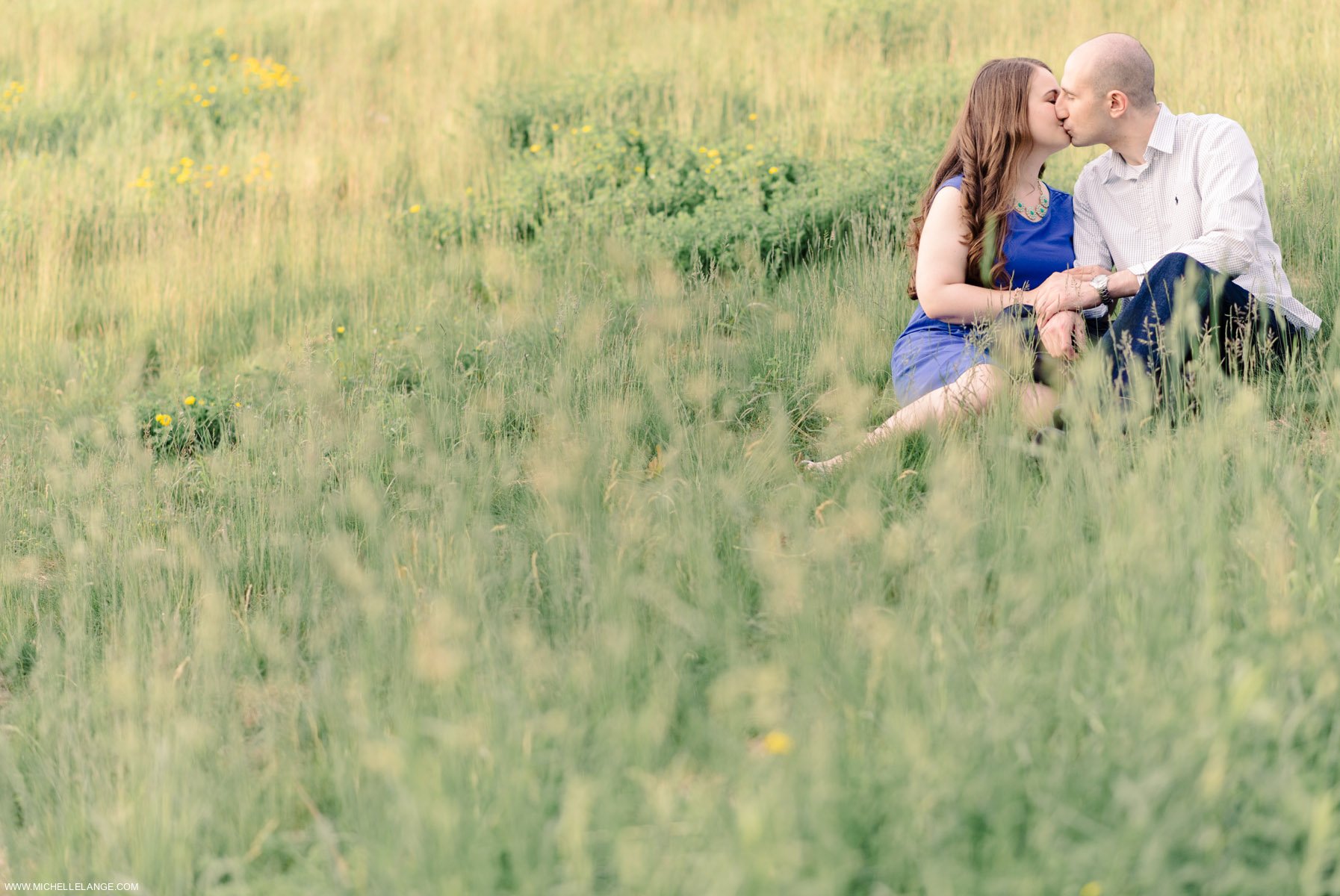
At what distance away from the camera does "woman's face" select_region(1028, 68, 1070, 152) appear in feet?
12.7

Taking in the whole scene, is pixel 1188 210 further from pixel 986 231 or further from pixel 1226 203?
pixel 986 231

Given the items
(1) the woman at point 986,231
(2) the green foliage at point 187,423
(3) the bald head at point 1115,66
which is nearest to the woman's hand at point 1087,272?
(1) the woman at point 986,231

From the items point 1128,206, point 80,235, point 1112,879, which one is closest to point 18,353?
point 80,235

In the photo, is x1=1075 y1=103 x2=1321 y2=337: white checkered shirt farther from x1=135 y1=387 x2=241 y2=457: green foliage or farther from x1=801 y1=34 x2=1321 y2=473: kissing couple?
x1=135 y1=387 x2=241 y2=457: green foliage

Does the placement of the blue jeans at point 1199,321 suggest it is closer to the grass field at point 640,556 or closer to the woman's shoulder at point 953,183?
the grass field at point 640,556

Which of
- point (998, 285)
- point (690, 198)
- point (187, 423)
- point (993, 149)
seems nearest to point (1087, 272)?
point (998, 285)

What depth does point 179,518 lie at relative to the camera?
376 centimetres

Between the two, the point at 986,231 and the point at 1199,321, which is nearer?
the point at 1199,321

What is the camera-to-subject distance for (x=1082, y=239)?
162 inches

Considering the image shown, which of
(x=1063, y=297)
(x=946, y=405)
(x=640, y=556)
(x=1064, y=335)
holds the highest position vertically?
(x=1063, y=297)

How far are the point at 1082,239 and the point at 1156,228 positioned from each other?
0.25 metres

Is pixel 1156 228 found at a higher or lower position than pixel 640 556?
higher

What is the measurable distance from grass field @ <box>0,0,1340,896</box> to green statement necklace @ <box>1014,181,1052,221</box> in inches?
29.3

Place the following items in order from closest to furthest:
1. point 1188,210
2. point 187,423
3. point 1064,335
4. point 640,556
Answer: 1. point 640,556
2. point 1064,335
3. point 1188,210
4. point 187,423
